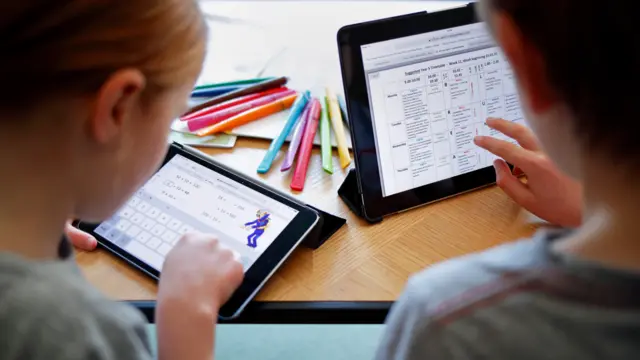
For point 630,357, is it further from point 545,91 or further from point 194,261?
point 194,261

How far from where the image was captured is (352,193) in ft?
2.52

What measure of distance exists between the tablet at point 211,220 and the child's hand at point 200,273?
1 centimetres

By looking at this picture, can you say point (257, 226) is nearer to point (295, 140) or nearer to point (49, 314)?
point (295, 140)

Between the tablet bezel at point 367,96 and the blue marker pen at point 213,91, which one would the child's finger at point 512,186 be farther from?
the blue marker pen at point 213,91

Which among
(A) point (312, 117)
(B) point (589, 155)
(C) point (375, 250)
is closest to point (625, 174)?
(B) point (589, 155)

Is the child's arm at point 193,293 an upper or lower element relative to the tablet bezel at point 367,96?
lower

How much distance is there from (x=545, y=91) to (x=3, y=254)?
388 millimetres

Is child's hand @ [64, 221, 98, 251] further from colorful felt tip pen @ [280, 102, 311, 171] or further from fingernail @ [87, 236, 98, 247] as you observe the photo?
colorful felt tip pen @ [280, 102, 311, 171]

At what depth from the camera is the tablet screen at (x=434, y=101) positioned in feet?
2.46

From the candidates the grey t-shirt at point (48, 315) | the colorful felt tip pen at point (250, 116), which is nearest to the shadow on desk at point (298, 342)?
the colorful felt tip pen at point (250, 116)

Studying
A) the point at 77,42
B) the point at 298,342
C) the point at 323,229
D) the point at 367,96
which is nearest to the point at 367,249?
the point at 323,229

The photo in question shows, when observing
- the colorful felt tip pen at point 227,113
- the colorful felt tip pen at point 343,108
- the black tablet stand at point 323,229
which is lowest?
the black tablet stand at point 323,229

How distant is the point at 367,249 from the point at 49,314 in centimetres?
35

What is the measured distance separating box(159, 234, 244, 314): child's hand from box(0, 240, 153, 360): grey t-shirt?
131 mm
